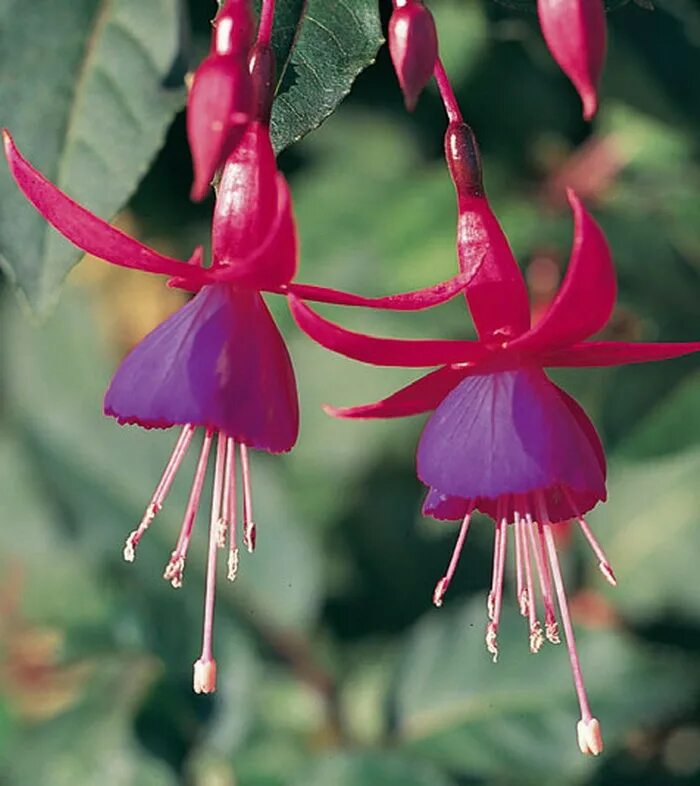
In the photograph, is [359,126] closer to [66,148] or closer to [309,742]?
[309,742]

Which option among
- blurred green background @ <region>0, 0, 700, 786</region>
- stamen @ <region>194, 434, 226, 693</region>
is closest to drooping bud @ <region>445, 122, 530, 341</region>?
stamen @ <region>194, 434, 226, 693</region>

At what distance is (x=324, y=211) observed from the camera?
218 cm

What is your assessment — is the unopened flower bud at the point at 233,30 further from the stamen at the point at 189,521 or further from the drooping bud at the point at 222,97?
the stamen at the point at 189,521

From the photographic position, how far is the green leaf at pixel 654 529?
2.19m

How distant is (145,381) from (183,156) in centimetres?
112

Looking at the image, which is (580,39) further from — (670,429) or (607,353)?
(670,429)

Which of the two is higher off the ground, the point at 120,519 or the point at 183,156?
the point at 183,156

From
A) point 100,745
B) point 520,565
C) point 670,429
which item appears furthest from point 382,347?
point 100,745

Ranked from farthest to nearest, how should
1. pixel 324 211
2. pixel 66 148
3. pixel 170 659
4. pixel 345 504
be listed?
1. pixel 345 504
2. pixel 324 211
3. pixel 170 659
4. pixel 66 148

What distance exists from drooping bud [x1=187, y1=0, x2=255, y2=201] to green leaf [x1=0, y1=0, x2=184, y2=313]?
0.24m

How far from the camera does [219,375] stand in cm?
99

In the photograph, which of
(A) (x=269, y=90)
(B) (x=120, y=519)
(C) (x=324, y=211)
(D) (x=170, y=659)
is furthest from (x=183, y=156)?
(A) (x=269, y=90)

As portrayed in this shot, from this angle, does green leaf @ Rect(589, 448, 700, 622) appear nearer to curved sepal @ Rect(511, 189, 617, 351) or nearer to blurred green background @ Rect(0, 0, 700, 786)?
blurred green background @ Rect(0, 0, 700, 786)

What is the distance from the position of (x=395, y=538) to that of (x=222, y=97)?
58.9 inches
